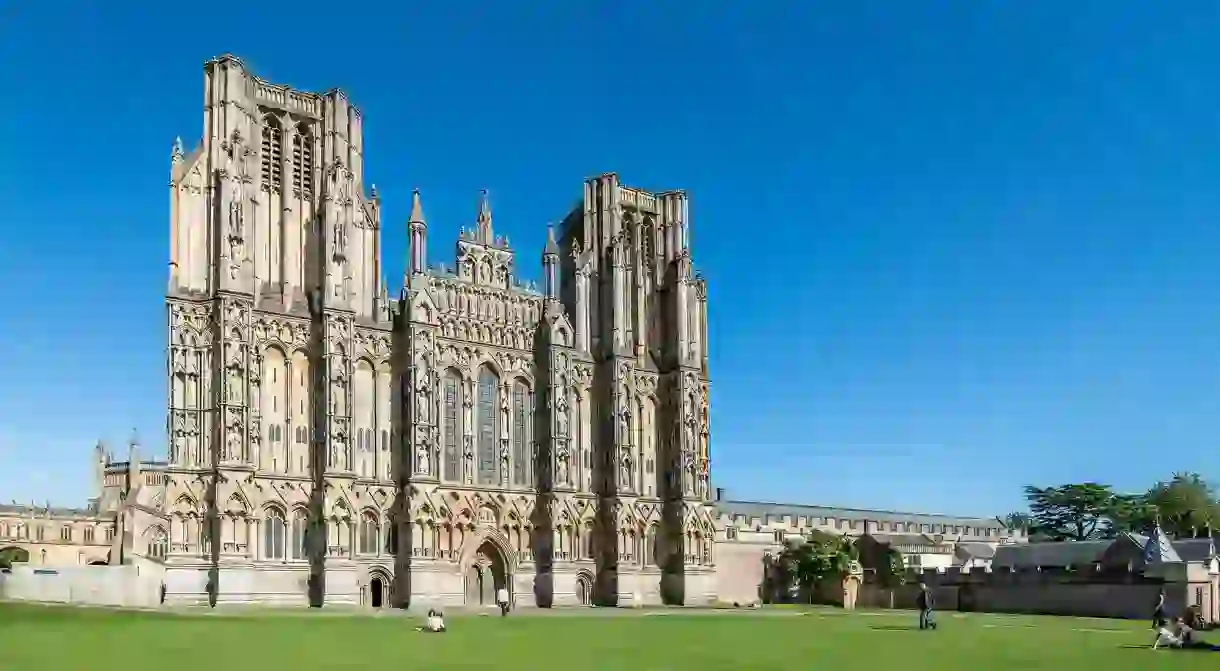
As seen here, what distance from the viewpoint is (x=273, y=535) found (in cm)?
6028

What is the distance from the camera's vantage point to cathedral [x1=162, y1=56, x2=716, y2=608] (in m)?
59.2

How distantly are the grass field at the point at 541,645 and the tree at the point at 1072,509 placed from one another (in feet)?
282

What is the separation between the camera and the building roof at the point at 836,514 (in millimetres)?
126912

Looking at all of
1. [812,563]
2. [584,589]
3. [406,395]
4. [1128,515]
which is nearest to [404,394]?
[406,395]

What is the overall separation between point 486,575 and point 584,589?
6.36 metres

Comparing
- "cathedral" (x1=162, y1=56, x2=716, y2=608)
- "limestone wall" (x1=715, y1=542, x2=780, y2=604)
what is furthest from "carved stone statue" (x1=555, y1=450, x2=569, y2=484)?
"limestone wall" (x1=715, y1=542, x2=780, y2=604)

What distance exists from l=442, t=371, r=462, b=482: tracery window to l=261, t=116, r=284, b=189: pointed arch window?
13.5 m

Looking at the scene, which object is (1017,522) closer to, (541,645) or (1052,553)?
(1052,553)

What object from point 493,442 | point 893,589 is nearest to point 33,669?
point 493,442

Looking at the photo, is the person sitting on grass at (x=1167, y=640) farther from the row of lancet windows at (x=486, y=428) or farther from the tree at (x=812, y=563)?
the tree at (x=812, y=563)

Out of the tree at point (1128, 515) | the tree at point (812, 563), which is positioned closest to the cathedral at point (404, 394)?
the tree at point (812, 563)

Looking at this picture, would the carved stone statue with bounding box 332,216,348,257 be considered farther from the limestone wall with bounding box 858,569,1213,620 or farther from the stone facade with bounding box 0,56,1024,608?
the limestone wall with bounding box 858,569,1213,620

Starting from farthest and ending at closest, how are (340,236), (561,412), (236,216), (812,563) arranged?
(812,563)
(561,412)
(340,236)
(236,216)

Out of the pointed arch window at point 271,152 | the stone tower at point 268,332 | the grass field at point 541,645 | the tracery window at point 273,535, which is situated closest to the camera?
the grass field at point 541,645
